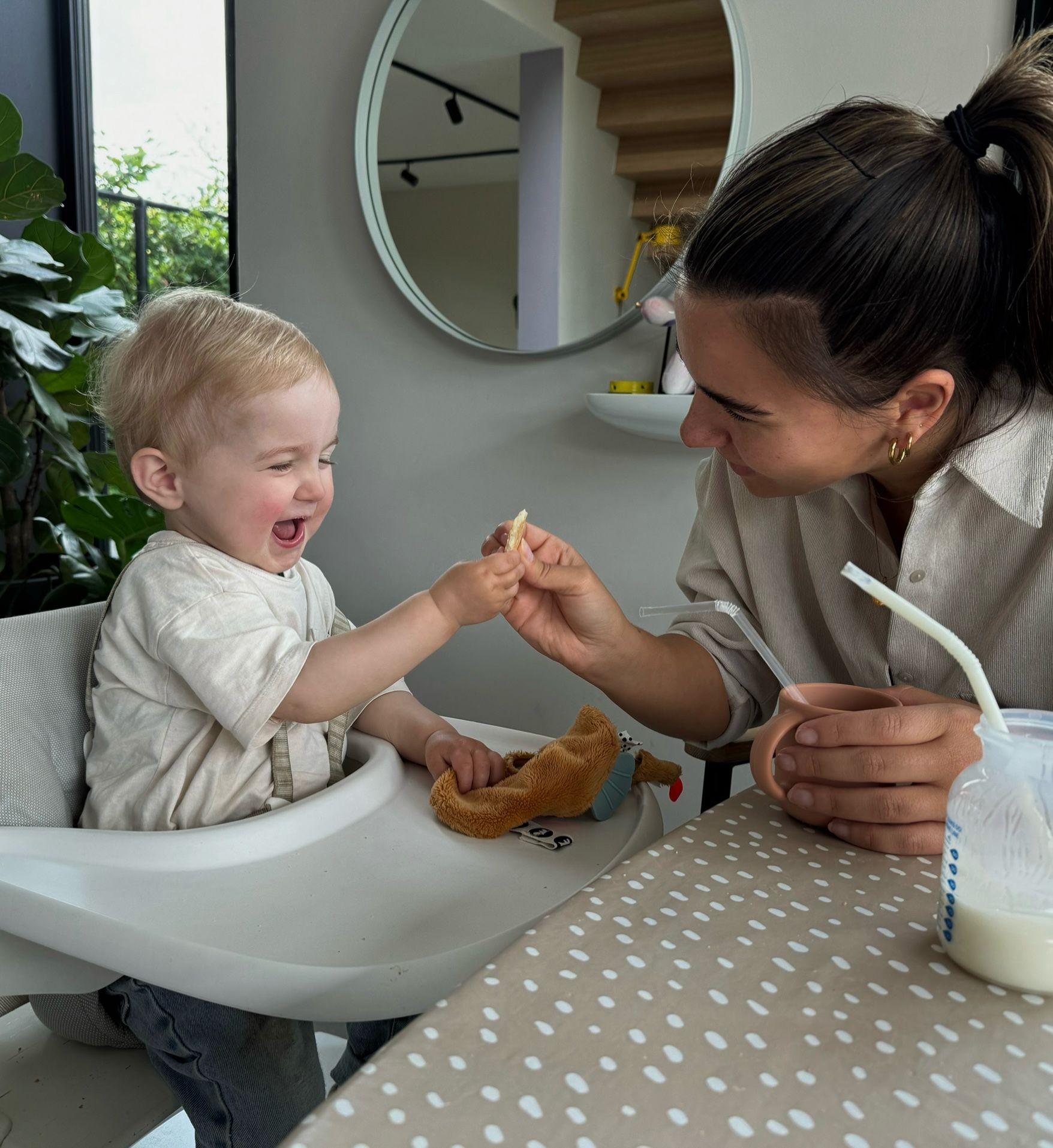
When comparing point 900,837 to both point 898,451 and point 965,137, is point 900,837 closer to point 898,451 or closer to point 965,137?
point 898,451

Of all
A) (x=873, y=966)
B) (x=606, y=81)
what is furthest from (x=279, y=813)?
(x=606, y=81)

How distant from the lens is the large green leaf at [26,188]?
1944 mm

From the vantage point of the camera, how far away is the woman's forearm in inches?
43.0

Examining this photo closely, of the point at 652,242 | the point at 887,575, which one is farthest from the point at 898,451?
the point at 652,242

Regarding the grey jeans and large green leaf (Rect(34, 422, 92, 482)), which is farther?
large green leaf (Rect(34, 422, 92, 482))

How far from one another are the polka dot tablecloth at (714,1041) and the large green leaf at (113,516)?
1.66 meters

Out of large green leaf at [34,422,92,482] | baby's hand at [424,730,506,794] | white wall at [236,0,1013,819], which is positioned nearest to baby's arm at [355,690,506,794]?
baby's hand at [424,730,506,794]

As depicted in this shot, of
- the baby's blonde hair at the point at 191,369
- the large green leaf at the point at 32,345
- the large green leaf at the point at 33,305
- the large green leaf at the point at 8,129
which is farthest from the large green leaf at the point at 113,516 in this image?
the baby's blonde hair at the point at 191,369

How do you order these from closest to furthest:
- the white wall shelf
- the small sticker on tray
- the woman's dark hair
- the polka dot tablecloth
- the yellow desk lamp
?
the polka dot tablecloth, the woman's dark hair, the small sticker on tray, the white wall shelf, the yellow desk lamp

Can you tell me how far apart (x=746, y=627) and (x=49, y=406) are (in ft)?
5.55

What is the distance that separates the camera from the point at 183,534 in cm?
107

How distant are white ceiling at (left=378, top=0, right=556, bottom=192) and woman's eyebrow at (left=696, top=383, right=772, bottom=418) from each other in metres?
1.27

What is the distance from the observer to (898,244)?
816 millimetres

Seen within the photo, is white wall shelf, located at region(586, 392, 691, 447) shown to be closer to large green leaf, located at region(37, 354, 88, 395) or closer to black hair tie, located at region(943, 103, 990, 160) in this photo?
black hair tie, located at region(943, 103, 990, 160)
